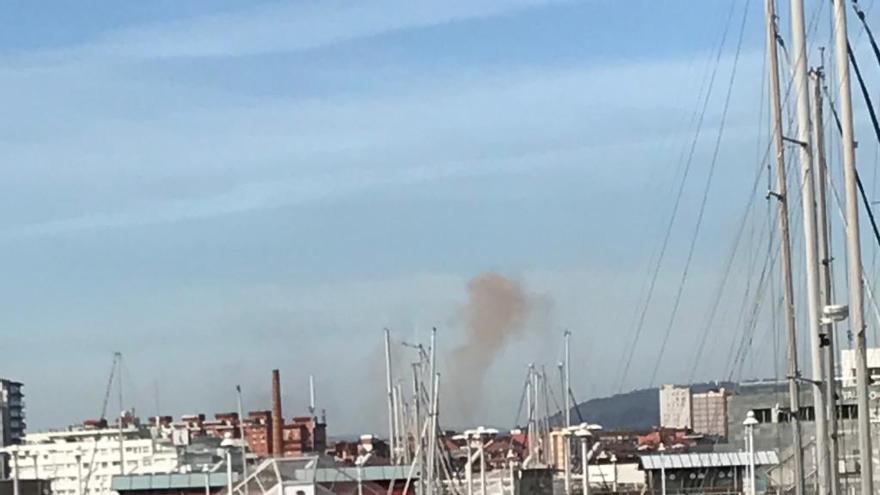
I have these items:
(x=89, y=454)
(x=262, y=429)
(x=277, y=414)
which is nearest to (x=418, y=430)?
(x=277, y=414)

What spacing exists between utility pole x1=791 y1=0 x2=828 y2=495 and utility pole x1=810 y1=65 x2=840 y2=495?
0.12 meters

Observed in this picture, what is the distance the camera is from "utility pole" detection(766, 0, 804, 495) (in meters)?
34.7

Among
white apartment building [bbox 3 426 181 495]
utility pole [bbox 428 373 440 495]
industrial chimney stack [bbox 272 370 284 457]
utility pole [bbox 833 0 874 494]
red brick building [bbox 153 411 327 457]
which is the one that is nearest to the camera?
utility pole [bbox 833 0 874 494]

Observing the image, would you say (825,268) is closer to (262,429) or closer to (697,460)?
(697,460)

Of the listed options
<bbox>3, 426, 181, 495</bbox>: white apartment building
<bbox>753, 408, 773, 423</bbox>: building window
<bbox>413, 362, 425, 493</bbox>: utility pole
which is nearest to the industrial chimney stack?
<bbox>3, 426, 181, 495</bbox>: white apartment building

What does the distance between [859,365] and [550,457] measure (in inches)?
4939

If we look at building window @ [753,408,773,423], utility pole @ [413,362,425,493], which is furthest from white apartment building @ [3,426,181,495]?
building window @ [753,408,773,423]

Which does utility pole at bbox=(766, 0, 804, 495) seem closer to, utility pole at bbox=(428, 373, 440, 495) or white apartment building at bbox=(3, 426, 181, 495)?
utility pole at bbox=(428, 373, 440, 495)

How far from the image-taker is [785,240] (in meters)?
35.0

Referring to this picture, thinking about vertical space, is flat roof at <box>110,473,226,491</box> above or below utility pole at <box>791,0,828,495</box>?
below

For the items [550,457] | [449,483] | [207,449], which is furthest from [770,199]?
[550,457]

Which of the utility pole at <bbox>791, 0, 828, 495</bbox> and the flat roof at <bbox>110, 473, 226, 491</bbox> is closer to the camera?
the utility pole at <bbox>791, 0, 828, 495</bbox>

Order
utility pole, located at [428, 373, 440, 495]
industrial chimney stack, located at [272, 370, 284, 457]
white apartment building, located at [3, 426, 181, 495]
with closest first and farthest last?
utility pole, located at [428, 373, 440, 495] → industrial chimney stack, located at [272, 370, 284, 457] → white apartment building, located at [3, 426, 181, 495]

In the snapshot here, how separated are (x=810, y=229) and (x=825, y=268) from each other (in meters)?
0.80
